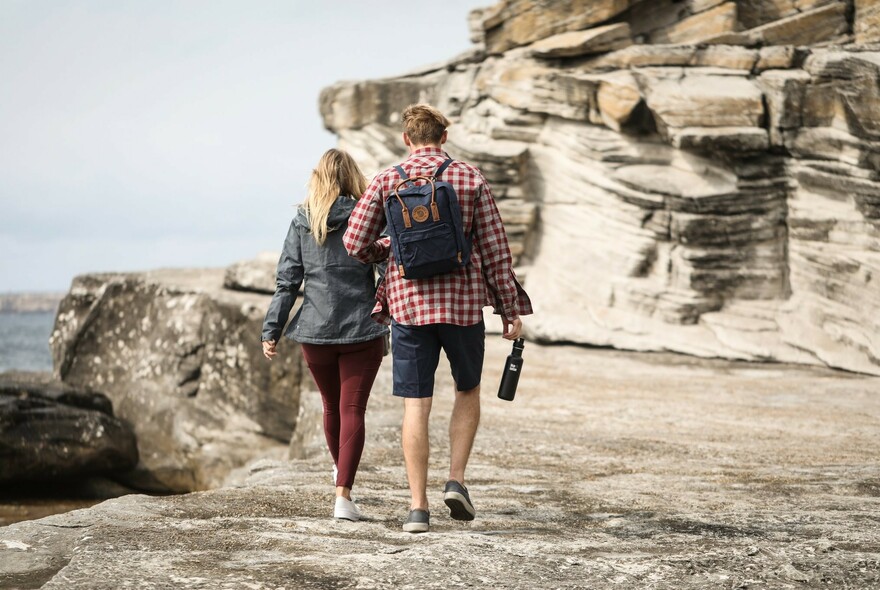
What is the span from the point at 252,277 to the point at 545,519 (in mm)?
12441

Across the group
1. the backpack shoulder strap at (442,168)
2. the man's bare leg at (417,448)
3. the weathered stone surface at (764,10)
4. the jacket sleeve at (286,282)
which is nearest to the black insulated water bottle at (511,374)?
the man's bare leg at (417,448)

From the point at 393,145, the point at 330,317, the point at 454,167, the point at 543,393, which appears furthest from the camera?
the point at 393,145

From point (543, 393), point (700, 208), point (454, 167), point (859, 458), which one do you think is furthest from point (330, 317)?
point (700, 208)

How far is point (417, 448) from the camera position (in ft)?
17.3

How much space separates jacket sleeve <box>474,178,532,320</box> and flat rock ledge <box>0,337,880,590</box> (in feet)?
4.02

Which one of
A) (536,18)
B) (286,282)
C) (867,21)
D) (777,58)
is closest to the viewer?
(286,282)

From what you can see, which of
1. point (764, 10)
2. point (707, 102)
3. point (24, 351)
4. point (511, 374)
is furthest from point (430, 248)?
point (24, 351)

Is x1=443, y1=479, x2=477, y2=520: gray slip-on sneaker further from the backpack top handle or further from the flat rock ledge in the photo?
the backpack top handle

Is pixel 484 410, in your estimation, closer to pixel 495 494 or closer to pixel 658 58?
pixel 495 494

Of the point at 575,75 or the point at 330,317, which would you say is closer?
the point at 330,317

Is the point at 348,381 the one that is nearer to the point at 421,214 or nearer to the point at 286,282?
the point at 286,282

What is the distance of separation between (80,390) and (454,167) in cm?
1148

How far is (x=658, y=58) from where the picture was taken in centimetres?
1795

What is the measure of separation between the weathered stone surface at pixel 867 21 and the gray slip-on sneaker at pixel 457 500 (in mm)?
14917
